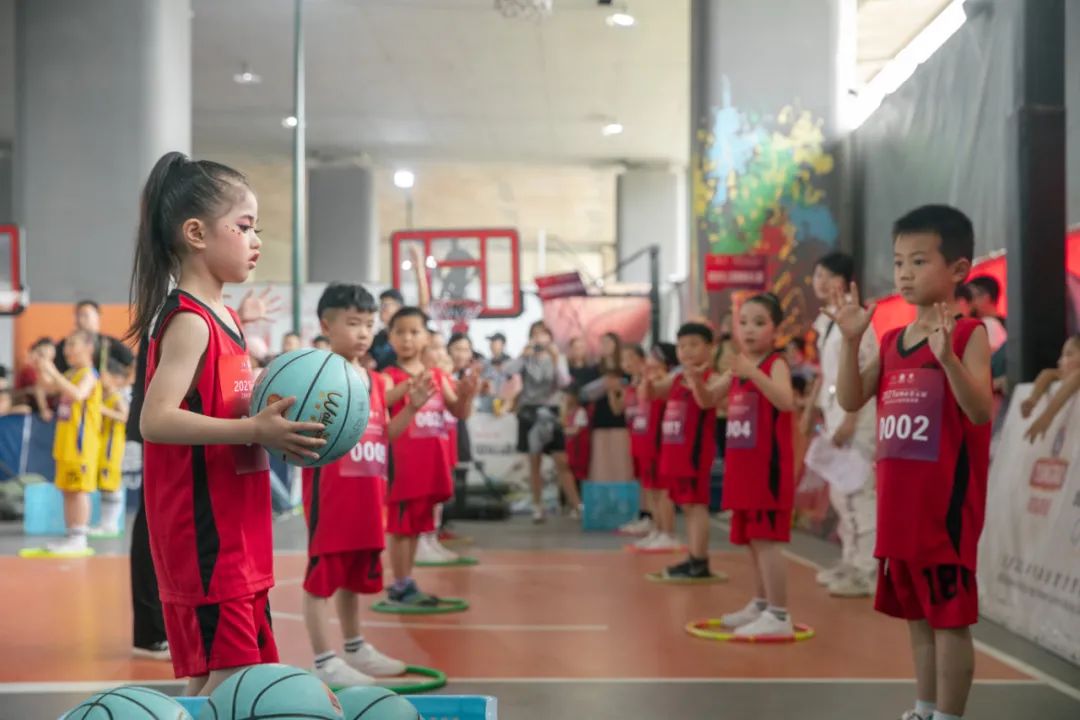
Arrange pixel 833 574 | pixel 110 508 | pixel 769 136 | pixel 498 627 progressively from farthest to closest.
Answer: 1. pixel 769 136
2. pixel 110 508
3. pixel 833 574
4. pixel 498 627

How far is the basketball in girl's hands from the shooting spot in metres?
2.57

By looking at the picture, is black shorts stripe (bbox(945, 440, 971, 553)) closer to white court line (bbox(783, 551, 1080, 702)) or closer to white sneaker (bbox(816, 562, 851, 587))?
white court line (bbox(783, 551, 1080, 702))

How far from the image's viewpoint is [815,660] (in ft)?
16.0

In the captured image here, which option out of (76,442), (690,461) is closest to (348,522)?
(690,461)

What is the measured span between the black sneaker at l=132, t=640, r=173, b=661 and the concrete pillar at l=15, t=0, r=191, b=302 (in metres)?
8.98

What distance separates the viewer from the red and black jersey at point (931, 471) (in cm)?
336

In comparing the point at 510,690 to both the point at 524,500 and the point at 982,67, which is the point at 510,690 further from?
the point at 524,500

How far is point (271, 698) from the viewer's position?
87.9 inches

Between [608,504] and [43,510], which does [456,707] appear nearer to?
[608,504]

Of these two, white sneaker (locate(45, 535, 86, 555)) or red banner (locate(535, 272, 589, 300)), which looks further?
red banner (locate(535, 272, 589, 300))

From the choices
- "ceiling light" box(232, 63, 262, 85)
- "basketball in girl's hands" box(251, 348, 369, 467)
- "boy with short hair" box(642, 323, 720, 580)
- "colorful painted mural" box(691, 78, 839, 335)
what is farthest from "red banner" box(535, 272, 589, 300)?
"basketball in girl's hands" box(251, 348, 369, 467)

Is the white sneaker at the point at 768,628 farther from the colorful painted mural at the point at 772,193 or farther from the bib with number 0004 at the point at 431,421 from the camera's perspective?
the colorful painted mural at the point at 772,193

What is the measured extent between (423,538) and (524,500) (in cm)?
416

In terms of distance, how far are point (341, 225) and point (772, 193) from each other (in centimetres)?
1329
